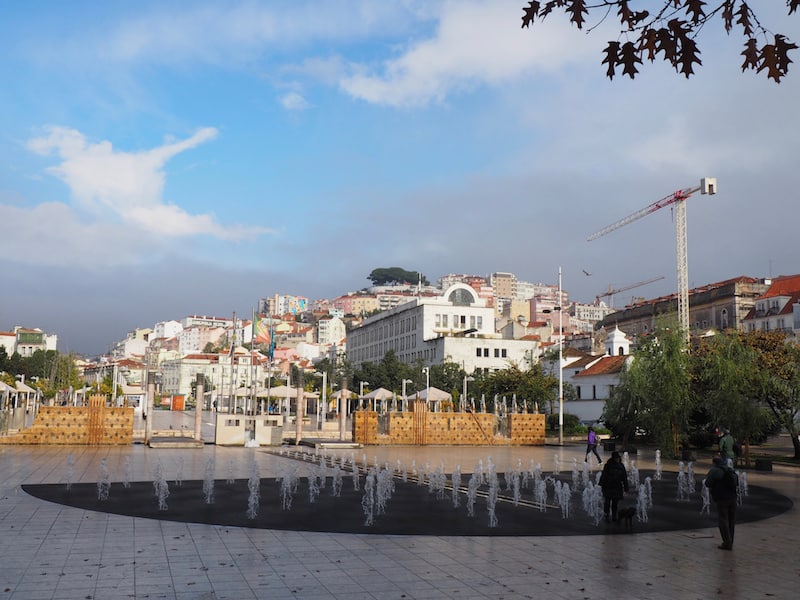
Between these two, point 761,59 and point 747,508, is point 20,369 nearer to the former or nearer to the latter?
point 747,508

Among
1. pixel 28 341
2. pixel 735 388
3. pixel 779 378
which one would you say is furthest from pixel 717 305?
pixel 28 341

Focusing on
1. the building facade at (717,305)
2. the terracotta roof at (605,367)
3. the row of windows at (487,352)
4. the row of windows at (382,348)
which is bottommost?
the terracotta roof at (605,367)

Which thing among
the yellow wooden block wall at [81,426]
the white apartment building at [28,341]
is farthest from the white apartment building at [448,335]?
the white apartment building at [28,341]

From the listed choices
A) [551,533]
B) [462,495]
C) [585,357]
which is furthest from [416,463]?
[585,357]

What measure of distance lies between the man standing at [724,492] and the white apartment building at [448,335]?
73035mm

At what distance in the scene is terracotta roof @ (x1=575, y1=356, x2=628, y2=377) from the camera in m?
63.6

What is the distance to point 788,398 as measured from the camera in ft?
96.5

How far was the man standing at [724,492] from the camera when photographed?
11.1 metres

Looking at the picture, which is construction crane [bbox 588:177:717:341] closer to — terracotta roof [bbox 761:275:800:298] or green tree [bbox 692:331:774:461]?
terracotta roof [bbox 761:275:800:298]

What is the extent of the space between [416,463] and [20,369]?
103 meters

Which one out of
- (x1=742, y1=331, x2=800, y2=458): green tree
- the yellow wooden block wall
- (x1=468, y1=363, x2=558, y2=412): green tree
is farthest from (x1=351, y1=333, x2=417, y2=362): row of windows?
(x1=742, y1=331, x2=800, y2=458): green tree

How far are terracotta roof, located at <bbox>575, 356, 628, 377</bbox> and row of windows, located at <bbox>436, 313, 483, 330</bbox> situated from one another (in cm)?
3829

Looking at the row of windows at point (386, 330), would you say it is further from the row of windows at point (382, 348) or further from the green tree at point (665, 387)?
the green tree at point (665, 387)

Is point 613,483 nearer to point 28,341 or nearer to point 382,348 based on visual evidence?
point 382,348
